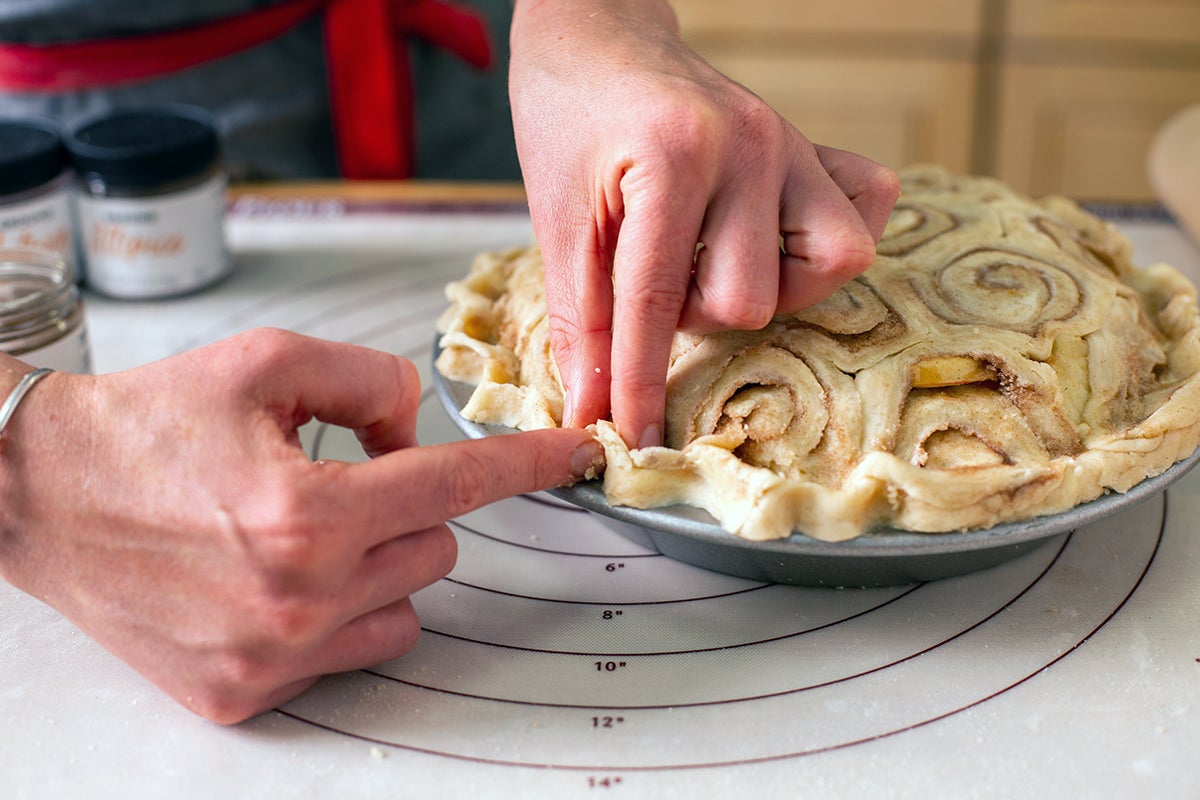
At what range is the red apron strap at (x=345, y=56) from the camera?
2.17m

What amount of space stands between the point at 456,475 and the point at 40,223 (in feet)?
4.00

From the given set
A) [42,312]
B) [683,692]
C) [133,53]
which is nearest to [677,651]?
[683,692]

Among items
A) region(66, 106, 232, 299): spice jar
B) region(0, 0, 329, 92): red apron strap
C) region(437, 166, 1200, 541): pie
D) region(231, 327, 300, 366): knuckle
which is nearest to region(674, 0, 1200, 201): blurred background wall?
region(0, 0, 329, 92): red apron strap

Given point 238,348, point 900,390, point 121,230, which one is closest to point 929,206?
point 900,390

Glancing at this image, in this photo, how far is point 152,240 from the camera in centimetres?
202

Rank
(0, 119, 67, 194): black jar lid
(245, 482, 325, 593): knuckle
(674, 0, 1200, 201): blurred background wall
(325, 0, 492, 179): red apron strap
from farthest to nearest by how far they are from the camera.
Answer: (674, 0, 1200, 201): blurred background wall, (325, 0, 492, 179): red apron strap, (0, 119, 67, 194): black jar lid, (245, 482, 325, 593): knuckle

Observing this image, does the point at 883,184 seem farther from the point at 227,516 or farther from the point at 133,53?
the point at 133,53

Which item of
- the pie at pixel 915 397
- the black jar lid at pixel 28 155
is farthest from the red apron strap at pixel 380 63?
the pie at pixel 915 397

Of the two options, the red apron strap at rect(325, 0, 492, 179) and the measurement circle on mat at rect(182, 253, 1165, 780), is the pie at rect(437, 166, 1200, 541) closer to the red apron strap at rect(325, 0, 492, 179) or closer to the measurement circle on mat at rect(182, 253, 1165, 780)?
the measurement circle on mat at rect(182, 253, 1165, 780)

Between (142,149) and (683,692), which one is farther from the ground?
(142,149)

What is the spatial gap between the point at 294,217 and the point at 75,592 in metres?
1.47

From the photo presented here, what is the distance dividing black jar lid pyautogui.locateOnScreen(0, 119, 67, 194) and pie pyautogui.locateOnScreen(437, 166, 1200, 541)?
2.99 feet

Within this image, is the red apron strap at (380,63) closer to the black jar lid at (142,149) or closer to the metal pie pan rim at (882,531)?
the black jar lid at (142,149)

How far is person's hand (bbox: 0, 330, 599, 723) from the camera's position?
1.05 meters
